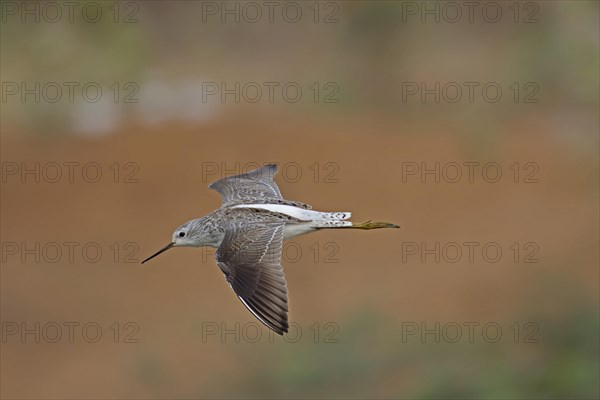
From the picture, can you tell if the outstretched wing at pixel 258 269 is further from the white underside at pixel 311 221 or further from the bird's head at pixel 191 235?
the bird's head at pixel 191 235

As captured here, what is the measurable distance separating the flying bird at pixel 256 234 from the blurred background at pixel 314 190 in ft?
10.9

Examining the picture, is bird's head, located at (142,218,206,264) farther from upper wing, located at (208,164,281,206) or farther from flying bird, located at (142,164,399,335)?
upper wing, located at (208,164,281,206)

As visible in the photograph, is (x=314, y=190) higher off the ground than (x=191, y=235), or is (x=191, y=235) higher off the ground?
(x=314, y=190)

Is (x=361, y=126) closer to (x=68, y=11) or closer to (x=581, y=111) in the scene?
(x=581, y=111)

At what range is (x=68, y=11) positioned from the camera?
22.9m

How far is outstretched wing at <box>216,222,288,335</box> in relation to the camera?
785 centimetres

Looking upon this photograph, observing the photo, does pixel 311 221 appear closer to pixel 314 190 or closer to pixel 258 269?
pixel 258 269

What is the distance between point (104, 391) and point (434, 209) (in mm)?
6547

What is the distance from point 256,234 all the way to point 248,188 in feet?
6.07

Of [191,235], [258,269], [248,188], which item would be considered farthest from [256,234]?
[248,188]

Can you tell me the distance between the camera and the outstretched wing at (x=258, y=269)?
785cm

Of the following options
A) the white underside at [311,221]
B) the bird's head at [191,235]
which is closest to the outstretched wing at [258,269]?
the white underside at [311,221]

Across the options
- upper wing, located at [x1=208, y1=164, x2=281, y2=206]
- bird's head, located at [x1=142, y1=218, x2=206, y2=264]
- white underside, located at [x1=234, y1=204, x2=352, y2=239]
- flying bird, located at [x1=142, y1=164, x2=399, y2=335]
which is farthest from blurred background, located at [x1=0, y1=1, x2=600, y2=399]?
bird's head, located at [x1=142, y1=218, x2=206, y2=264]

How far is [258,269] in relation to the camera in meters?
8.23
